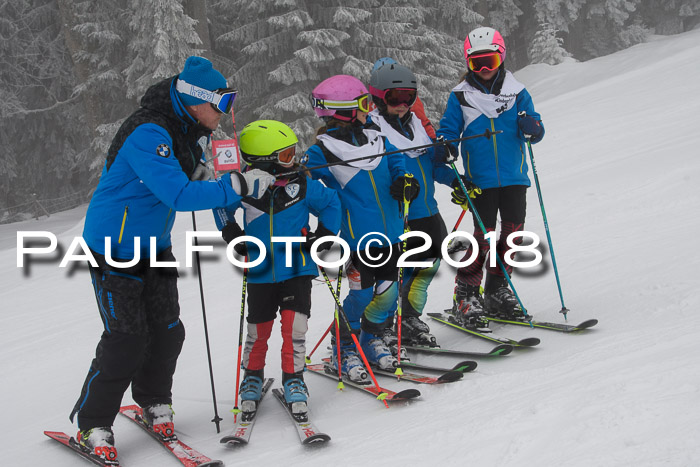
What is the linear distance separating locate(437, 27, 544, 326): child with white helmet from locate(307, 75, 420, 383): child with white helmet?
665mm

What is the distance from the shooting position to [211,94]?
3600 millimetres

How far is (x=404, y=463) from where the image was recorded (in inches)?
116

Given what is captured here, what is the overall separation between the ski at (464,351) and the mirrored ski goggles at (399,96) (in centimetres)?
182

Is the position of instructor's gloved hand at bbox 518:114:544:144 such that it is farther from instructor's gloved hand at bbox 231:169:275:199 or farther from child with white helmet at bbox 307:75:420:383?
instructor's gloved hand at bbox 231:169:275:199

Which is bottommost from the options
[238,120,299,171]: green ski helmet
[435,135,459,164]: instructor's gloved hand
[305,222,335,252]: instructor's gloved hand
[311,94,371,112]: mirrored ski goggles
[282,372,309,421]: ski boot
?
[282,372,309,421]: ski boot

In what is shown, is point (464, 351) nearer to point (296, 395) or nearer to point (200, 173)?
point (296, 395)

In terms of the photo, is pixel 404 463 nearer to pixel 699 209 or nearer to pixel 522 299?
pixel 522 299

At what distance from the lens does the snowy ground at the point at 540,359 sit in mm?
2771

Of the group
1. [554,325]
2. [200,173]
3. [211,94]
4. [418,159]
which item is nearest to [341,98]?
[418,159]

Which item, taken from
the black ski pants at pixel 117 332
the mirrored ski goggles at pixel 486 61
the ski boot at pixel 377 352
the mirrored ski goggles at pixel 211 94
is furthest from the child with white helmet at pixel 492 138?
the black ski pants at pixel 117 332

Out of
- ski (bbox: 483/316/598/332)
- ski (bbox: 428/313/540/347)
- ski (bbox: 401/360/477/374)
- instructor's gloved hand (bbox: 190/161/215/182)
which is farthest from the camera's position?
ski (bbox: 483/316/598/332)

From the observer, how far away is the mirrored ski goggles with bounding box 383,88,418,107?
461 cm

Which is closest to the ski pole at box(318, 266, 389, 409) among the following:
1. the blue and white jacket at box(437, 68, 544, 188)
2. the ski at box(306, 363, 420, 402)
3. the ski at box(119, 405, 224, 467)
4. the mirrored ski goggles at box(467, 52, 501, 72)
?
the ski at box(306, 363, 420, 402)

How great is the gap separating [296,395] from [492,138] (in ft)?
8.17
